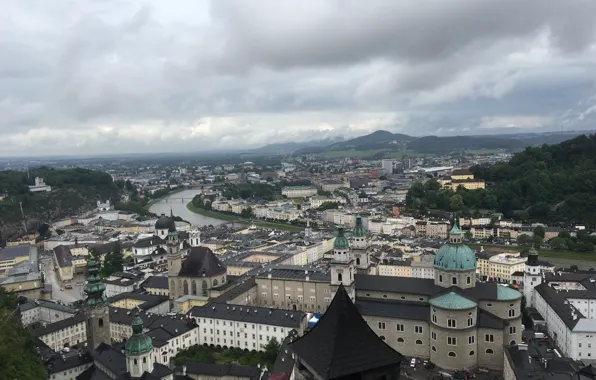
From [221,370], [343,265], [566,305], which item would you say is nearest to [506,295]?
[566,305]

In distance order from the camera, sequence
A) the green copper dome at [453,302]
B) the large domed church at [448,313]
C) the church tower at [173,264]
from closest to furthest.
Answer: the green copper dome at [453,302] → the large domed church at [448,313] → the church tower at [173,264]

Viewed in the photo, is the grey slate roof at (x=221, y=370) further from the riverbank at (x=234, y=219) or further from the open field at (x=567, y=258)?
the riverbank at (x=234, y=219)

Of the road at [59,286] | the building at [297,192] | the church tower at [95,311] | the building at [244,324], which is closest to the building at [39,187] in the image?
the road at [59,286]

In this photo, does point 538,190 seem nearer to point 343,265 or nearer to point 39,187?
point 343,265

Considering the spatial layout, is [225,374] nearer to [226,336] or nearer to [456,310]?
[226,336]

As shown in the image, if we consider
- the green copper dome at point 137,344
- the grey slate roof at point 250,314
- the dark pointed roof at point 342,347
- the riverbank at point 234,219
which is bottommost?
the riverbank at point 234,219

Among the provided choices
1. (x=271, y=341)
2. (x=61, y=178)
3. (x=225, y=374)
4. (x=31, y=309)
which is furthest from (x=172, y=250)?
(x=61, y=178)
